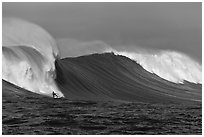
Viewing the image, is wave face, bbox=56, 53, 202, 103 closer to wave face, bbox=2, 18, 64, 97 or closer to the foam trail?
wave face, bbox=2, 18, 64, 97

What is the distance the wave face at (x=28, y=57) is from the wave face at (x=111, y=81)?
428 millimetres

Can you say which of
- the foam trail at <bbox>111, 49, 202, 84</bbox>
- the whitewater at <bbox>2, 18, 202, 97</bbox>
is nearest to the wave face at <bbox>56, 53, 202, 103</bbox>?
the whitewater at <bbox>2, 18, 202, 97</bbox>

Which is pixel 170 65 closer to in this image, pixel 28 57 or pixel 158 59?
pixel 158 59

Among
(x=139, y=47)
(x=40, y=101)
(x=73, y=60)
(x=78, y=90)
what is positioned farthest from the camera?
(x=139, y=47)

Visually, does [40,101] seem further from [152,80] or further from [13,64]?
[152,80]

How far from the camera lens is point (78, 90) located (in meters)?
13.2

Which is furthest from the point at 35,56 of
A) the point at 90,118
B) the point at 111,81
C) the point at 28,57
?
the point at 90,118

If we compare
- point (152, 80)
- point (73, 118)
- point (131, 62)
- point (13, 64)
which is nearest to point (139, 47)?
point (131, 62)

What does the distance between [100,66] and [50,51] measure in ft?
12.0

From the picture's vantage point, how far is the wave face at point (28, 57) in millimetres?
12117

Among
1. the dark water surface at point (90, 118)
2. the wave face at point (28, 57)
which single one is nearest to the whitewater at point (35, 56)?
the wave face at point (28, 57)

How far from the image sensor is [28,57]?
517 inches

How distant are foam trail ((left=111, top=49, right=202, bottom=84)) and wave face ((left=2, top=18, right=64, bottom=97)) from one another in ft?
22.1

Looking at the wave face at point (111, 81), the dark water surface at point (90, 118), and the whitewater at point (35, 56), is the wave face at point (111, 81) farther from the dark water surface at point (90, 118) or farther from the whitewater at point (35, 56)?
the dark water surface at point (90, 118)
